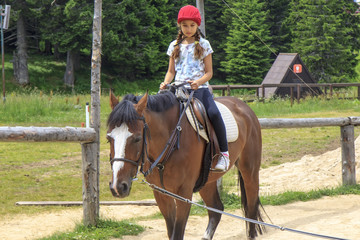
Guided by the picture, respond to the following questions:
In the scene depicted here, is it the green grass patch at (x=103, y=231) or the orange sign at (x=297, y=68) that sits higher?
the orange sign at (x=297, y=68)

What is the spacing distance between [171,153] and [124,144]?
2.21 ft

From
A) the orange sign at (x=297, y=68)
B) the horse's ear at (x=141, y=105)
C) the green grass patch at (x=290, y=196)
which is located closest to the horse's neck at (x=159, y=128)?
the horse's ear at (x=141, y=105)

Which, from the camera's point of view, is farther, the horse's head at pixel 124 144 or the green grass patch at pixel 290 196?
the green grass patch at pixel 290 196

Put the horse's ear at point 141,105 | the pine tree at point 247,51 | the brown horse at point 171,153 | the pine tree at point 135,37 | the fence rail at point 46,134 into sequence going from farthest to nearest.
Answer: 1. the pine tree at point 247,51
2. the pine tree at point 135,37
3. the fence rail at point 46,134
4. the horse's ear at point 141,105
5. the brown horse at point 171,153

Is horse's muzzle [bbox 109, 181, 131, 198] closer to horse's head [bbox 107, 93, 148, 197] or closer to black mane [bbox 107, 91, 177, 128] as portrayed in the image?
horse's head [bbox 107, 93, 148, 197]

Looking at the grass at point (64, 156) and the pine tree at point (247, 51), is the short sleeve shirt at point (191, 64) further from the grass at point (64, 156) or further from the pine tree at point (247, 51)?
the pine tree at point (247, 51)

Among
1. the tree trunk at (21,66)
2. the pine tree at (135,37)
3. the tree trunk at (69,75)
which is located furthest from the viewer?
the pine tree at (135,37)

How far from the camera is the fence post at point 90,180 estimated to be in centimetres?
555

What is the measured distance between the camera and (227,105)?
555 cm

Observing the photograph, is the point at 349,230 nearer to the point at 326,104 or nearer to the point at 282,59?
the point at 326,104

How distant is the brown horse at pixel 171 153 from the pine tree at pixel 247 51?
35.8 metres

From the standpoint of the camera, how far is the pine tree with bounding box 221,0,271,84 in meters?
41.5

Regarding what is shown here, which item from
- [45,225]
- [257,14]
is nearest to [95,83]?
[45,225]

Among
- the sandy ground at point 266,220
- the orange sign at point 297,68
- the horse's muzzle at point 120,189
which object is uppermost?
the orange sign at point 297,68
